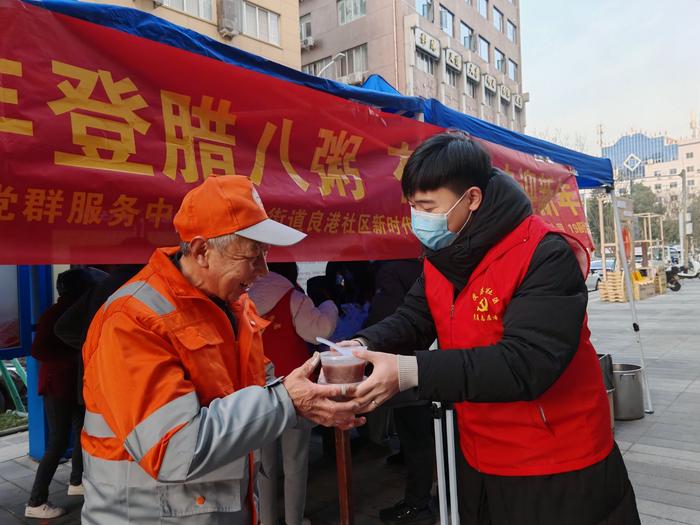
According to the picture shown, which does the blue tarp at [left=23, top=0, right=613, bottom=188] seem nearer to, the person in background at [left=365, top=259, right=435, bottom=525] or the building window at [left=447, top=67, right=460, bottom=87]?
the person in background at [left=365, top=259, right=435, bottom=525]

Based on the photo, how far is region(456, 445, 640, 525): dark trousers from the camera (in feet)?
5.07

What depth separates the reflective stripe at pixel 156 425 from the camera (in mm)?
1246

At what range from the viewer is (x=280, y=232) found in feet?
5.08

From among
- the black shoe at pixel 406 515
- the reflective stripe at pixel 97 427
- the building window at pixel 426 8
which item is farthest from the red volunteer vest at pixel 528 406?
the building window at pixel 426 8

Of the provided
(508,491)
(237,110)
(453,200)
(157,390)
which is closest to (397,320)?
(453,200)

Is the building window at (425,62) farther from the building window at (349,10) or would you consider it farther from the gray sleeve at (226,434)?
the gray sleeve at (226,434)

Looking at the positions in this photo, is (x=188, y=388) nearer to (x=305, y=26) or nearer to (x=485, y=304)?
(x=485, y=304)

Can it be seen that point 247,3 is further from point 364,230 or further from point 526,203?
point 526,203

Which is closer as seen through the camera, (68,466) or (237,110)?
(237,110)

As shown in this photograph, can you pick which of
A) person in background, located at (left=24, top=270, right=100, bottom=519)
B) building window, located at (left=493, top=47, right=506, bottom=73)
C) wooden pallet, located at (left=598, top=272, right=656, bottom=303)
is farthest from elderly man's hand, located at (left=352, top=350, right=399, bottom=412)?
building window, located at (left=493, top=47, right=506, bottom=73)

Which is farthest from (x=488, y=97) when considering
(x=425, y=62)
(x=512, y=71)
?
(x=425, y=62)

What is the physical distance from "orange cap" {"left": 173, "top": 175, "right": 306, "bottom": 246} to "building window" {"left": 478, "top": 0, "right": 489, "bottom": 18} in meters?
37.7

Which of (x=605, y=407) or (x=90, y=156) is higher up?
(x=90, y=156)

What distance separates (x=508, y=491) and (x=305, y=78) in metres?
2.17
